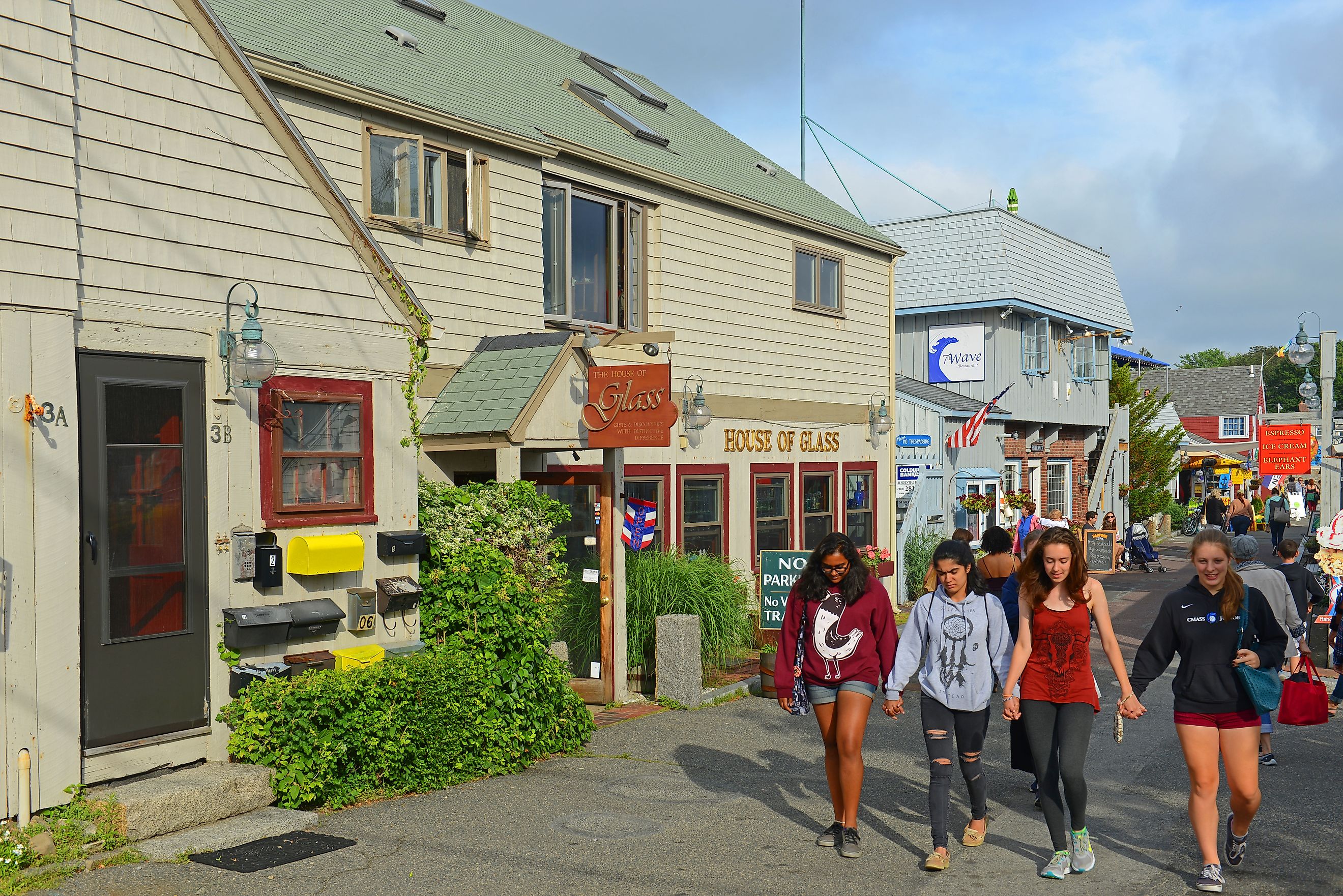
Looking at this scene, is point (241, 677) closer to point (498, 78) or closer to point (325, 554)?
point (325, 554)

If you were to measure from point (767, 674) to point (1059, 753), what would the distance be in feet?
18.3

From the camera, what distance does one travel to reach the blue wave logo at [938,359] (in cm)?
2652

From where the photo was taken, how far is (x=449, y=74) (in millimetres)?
12555

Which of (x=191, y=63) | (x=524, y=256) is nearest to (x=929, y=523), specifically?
(x=524, y=256)

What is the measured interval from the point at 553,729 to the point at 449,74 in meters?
7.08

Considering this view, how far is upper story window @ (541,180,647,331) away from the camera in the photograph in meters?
12.7

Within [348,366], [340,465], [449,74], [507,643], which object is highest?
[449,74]

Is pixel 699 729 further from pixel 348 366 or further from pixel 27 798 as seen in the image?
pixel 27 798

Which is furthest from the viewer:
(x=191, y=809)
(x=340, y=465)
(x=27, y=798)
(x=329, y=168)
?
(x=329, y=168)

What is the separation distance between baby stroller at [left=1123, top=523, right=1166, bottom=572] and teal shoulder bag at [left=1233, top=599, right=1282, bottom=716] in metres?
21.7

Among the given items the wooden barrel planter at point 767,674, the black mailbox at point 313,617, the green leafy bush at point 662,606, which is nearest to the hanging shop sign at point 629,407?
the green leafy bush at point 662,606

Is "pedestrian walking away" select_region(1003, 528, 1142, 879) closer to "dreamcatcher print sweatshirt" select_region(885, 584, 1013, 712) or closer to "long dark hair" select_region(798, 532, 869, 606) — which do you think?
"dreamcatcher print sweatshirt" select_region(885, 584, 1013, 712)

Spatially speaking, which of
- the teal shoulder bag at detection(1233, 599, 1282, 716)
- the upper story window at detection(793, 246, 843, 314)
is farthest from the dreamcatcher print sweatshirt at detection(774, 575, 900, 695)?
the upper story window at detection(793, 246, 843, 314)

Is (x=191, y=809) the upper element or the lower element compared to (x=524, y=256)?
lower
